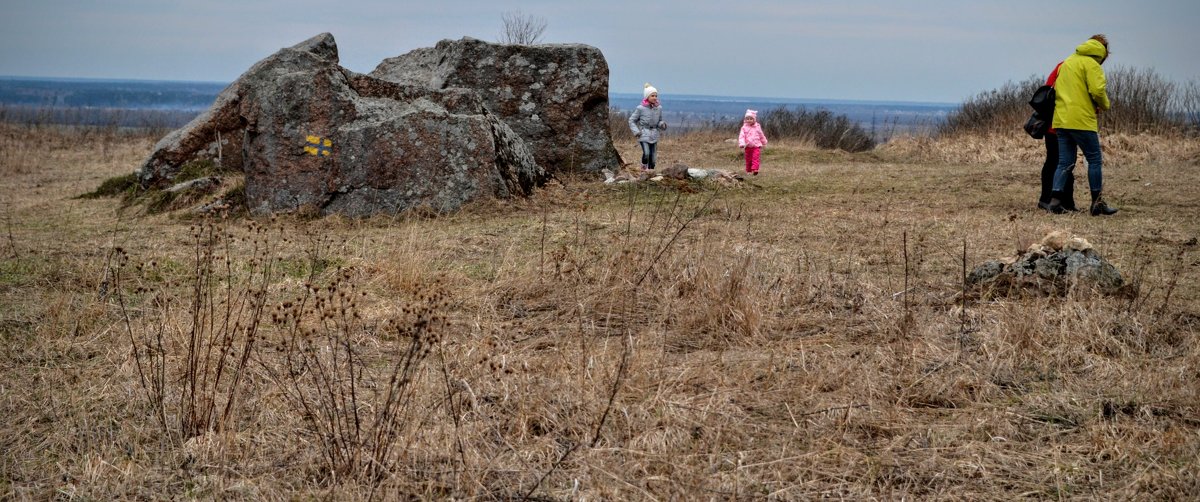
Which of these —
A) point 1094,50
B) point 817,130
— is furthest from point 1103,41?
point 817,130

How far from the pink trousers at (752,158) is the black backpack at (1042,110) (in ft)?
15.2

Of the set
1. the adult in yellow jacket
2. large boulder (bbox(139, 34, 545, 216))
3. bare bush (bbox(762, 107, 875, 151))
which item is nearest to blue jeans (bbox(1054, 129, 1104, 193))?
the adult in yellow jacket

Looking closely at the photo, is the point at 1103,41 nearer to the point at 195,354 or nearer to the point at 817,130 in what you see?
the point at 195,354

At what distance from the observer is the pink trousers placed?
13484mm

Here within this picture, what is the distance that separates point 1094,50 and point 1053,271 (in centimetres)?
399

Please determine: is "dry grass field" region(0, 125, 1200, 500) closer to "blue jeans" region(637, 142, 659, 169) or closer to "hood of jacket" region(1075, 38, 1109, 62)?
"hood of jacket" region(1075, 38, 1109, 62)

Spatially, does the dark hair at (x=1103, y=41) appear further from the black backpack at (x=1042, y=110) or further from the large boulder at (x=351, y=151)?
the large boulder at (x=351, y=151)

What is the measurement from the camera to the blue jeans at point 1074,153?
28.7 ft

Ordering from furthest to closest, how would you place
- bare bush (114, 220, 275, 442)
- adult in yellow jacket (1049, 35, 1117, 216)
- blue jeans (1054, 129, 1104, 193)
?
blue jeans (1054, 129, 1104, 193) < adult in yellow jacket (1049, 35, 1117, 216) < bare bush (114, 220, 275, 442)

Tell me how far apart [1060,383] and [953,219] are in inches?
189

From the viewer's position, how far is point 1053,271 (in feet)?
18.4

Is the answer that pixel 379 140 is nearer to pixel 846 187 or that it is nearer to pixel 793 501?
pixel 846 187

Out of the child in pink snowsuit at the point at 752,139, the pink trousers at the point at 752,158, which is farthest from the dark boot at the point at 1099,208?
the pink trousers at the point at 752,158

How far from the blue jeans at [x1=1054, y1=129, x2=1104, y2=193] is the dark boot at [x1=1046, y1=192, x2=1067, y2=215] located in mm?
→ 121
